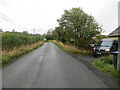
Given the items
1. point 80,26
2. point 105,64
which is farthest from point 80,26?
point 105,64

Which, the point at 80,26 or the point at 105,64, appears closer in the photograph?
the point at 105,64

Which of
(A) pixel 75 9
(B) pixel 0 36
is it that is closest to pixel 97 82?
(B) pixel 0 36

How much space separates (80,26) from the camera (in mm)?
16156

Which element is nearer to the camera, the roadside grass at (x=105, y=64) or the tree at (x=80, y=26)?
the roadside grass at (x=105, y=64)

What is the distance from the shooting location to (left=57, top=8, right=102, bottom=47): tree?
1566cm

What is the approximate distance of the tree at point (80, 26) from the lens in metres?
15.7

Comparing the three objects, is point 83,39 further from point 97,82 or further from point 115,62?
point 97,82

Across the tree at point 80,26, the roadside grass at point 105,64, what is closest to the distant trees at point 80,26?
the tree at point 80,26

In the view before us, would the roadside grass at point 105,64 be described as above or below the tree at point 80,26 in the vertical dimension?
below

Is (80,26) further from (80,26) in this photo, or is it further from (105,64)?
(105,64)

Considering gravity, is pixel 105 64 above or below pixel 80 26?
below

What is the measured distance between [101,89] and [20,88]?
3.16m

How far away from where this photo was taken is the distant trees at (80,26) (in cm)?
1567

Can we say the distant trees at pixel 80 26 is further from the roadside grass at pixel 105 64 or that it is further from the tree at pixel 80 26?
the roadside grass at pixel 105 64
